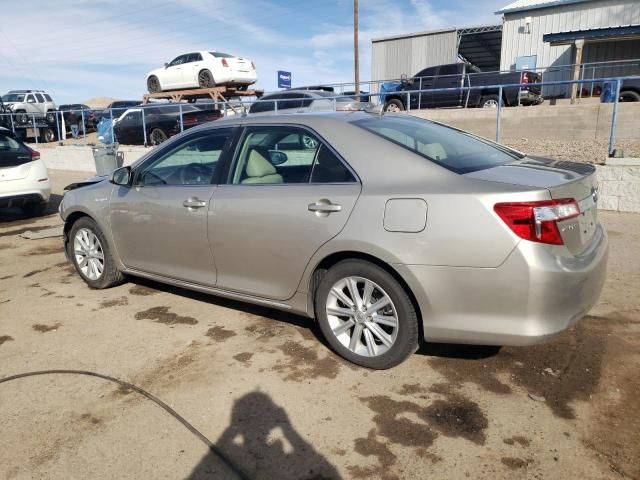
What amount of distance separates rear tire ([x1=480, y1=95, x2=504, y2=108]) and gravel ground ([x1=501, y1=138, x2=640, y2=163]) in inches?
96.1

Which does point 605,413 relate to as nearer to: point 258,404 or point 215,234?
point 258,404

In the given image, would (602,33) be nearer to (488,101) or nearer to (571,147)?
(488,101)

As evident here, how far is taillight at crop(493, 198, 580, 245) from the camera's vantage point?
2.65 meters

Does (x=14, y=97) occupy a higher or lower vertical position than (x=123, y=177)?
higher

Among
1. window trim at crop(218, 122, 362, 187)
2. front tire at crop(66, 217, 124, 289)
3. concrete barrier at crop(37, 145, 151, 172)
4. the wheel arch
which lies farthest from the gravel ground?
concrete barrier at crop(37, 145, 151, 172)

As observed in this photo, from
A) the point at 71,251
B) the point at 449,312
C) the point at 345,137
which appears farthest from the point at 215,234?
the point at 71,251

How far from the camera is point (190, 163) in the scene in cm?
425

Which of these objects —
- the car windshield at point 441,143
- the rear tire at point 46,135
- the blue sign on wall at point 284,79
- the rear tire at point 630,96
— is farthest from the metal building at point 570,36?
the rear tire at point 46,135

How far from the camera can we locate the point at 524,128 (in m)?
14.1

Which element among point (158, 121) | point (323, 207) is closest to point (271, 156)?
point (323, 207)

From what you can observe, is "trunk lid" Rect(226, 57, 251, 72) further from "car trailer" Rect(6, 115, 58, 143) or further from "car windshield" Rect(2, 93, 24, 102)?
"car windshield" Rect(2, 93, 24, 102)

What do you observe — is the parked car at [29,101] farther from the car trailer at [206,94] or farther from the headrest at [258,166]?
the headrest at [258,166]

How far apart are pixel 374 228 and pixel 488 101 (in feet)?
47.7

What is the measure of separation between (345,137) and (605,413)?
2159mm
